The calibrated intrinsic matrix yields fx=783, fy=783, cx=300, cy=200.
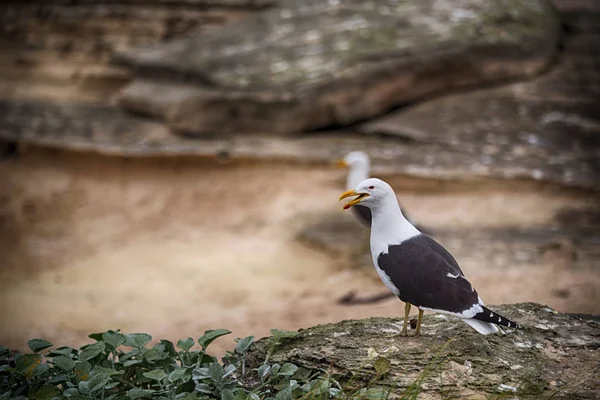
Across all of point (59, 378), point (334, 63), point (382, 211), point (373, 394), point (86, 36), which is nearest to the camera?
point (373, 394)

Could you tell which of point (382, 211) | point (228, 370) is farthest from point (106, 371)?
point (382, 211)

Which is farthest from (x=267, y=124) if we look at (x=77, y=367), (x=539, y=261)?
(x=77, y=367)

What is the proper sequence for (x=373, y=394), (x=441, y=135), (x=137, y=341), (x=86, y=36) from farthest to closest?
(x=86, y=36) < (x=441, y=135) < (x=137, y=341) < (x=373, y=394)

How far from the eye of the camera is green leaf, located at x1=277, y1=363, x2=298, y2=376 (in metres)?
2.90

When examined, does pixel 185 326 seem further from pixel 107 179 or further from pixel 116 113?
pixel 116 113

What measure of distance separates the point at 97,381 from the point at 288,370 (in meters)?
0.70

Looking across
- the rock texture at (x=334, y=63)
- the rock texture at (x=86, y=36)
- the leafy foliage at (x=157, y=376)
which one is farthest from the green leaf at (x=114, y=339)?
the rock texture at (x=86, y=36)

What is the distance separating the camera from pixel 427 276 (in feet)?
9.73

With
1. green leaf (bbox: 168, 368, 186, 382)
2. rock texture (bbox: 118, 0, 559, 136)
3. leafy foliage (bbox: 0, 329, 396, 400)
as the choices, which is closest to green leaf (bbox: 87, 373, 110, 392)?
leafy foliage (bbox: 0, 329, 396, 400)

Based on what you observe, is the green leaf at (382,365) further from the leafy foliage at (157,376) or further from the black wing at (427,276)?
the black wing at (427,276)

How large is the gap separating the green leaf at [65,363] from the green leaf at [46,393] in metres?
0.11

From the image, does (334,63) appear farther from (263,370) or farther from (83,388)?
(83,388)

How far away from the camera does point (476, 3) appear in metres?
8.53

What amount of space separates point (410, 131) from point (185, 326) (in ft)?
11.0
